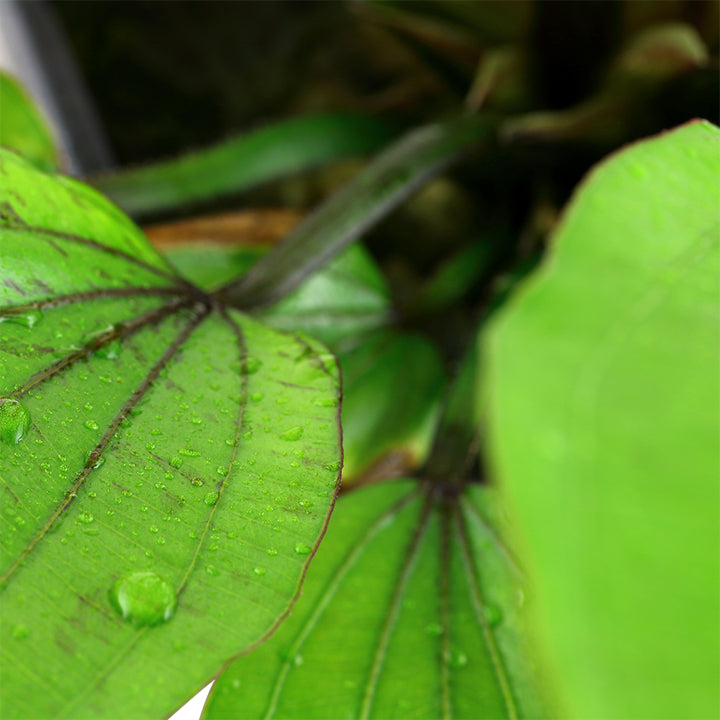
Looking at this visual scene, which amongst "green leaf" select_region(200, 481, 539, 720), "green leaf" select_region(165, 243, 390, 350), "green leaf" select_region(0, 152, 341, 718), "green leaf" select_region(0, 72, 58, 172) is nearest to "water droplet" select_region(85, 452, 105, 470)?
"green leaf" select_region(0, 152, 341, 718)

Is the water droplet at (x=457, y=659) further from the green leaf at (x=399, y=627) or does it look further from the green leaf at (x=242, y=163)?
the green leaf at (x=242, y=163)

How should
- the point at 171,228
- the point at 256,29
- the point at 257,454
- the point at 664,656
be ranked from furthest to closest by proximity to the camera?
the point at 256,29, the point at 171,228, the point at 257,454, the point at 664,656

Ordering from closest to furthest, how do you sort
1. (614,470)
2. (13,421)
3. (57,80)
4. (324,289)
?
(614,470) < (13,421) < (324,289) < (57,80)

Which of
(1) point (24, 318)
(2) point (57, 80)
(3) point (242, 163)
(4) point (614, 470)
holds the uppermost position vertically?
(2) point (57, 80)

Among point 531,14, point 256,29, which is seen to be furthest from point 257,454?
point 256,29

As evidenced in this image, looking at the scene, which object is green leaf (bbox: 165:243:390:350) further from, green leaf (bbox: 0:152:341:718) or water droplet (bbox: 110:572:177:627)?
water droplet (bbox: 110:572:177:627)

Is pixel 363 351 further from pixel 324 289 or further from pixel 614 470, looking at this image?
pixel 614 470

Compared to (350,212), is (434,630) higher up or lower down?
lower down

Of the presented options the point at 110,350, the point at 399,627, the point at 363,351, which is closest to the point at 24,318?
the point at 110,350

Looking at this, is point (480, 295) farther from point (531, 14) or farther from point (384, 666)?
point (384, 666)
